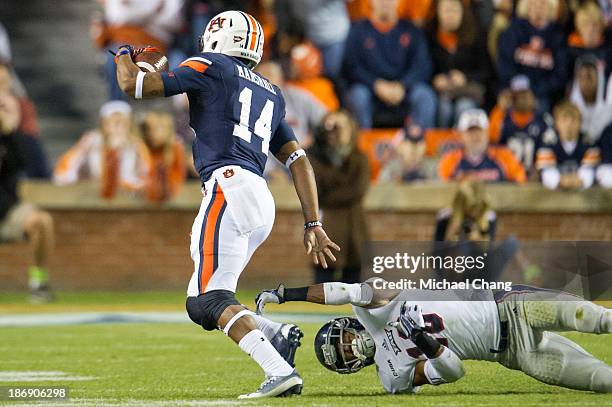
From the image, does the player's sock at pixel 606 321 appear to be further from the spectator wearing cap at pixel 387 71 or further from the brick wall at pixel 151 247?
the brick wall at pixel 151 247

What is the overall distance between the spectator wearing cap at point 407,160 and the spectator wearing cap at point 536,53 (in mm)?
1543

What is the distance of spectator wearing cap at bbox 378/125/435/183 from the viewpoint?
15188 mm

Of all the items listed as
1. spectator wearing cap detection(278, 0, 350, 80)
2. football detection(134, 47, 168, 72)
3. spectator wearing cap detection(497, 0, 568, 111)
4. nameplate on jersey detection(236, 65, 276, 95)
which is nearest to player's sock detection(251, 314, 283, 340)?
nameplate on jersey detection(236, 65, 276, 95)

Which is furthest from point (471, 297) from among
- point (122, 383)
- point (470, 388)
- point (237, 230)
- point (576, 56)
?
point (576, 56)

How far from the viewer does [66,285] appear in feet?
52.2

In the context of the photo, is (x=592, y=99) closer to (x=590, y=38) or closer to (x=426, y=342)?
(x=590, y=38)

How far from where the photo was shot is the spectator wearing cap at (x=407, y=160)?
598 inches

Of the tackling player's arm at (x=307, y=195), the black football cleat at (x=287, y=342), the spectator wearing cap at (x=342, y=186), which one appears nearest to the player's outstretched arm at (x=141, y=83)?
the tackling player's arm at (x=307, y=195)

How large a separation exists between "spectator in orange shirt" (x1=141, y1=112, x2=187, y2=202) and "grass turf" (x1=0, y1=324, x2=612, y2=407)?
4.12 meters

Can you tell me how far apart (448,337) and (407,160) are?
8959mm

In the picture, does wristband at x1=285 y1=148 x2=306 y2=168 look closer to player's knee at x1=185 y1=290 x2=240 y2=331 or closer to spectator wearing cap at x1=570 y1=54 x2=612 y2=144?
player's knee at x1=185 y1=290 x2=240 y2=331

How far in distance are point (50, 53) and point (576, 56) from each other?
6734mm

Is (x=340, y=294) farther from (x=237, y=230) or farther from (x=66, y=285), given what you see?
(x=66, y=285)

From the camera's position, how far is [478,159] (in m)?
14.6
